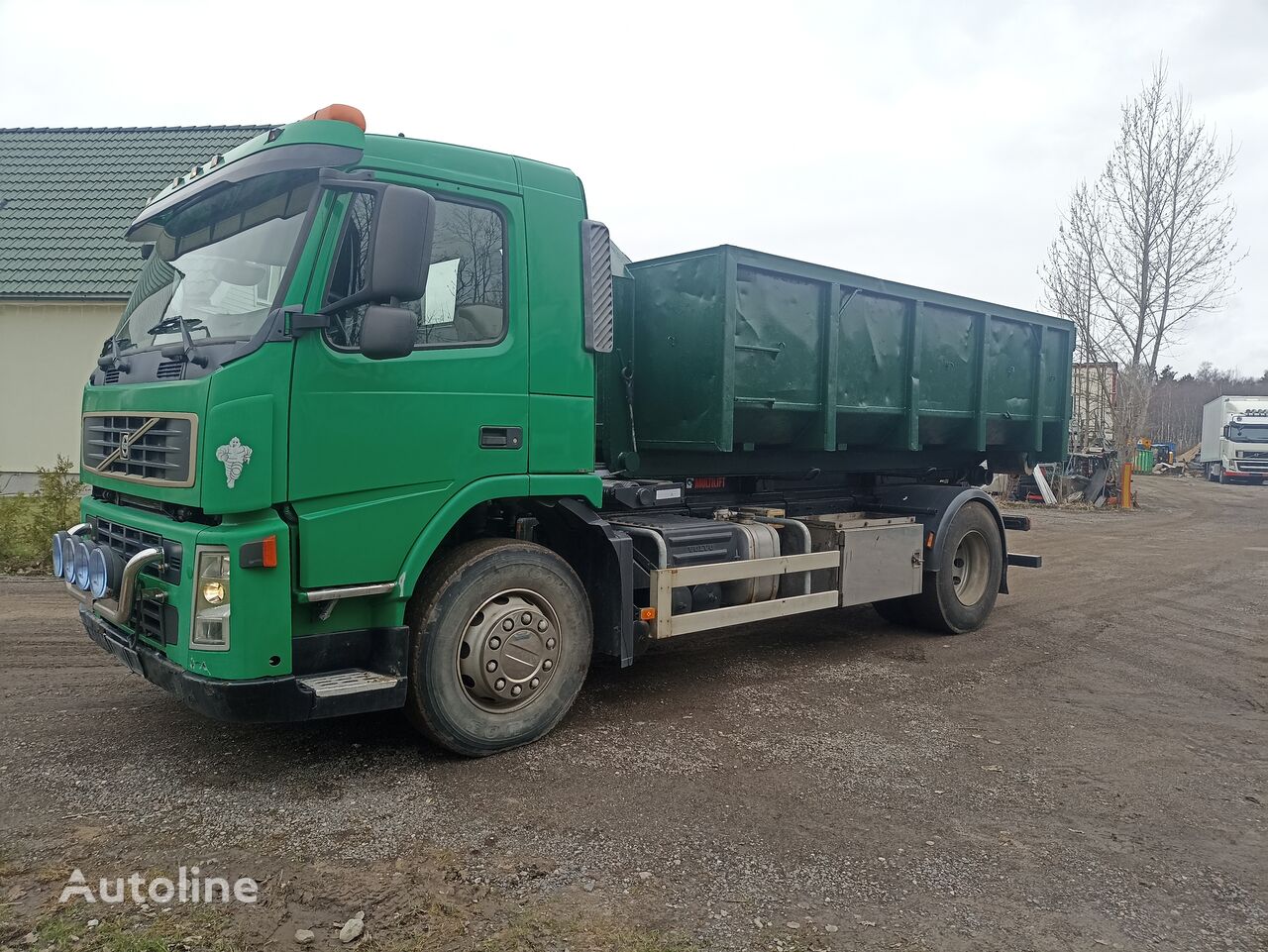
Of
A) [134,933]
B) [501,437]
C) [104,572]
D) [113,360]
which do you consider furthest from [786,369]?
[134,933]

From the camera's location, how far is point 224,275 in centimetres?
431

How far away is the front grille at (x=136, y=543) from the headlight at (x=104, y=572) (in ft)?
0.23

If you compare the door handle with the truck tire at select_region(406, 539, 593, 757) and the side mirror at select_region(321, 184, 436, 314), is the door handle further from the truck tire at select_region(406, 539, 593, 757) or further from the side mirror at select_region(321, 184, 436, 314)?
the side mirror at select_region(321, 184, 436, 314)

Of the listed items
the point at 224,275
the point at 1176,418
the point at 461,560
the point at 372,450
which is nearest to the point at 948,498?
the point at 461,560

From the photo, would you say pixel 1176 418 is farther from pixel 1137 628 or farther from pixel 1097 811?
pixel 1097 811

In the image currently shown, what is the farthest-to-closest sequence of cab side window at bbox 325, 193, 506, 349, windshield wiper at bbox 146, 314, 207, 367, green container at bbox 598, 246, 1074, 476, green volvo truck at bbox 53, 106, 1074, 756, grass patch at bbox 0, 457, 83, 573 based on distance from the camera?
grass patch at bbox 0, 457, 83, 573 → green container at bbox 598, 246, 1074, 476 → cab side window at bbox 325, 193, 506, 349 → windshield wiper at bbox 146, 314, 207, 367 → green volvo truck at bbox 53, 106, 1074, 756

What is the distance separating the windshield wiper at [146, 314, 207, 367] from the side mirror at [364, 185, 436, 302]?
821mm

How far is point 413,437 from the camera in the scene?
4.25 m

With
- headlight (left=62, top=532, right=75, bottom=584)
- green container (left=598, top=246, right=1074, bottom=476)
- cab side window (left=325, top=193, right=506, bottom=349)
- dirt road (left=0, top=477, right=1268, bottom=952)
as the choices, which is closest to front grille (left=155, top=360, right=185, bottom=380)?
cab side window (left=325, top=193, right=506, bottom=349)

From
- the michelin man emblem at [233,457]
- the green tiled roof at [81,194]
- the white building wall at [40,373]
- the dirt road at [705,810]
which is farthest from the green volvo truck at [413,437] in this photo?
the green tiled roof at [81,194]

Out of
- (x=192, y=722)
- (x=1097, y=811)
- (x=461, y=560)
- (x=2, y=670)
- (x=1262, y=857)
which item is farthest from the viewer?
(x=2, y=670)

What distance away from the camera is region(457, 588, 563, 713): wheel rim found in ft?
14.6

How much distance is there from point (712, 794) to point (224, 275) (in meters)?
3.35

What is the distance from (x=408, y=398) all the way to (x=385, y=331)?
0.47 m
